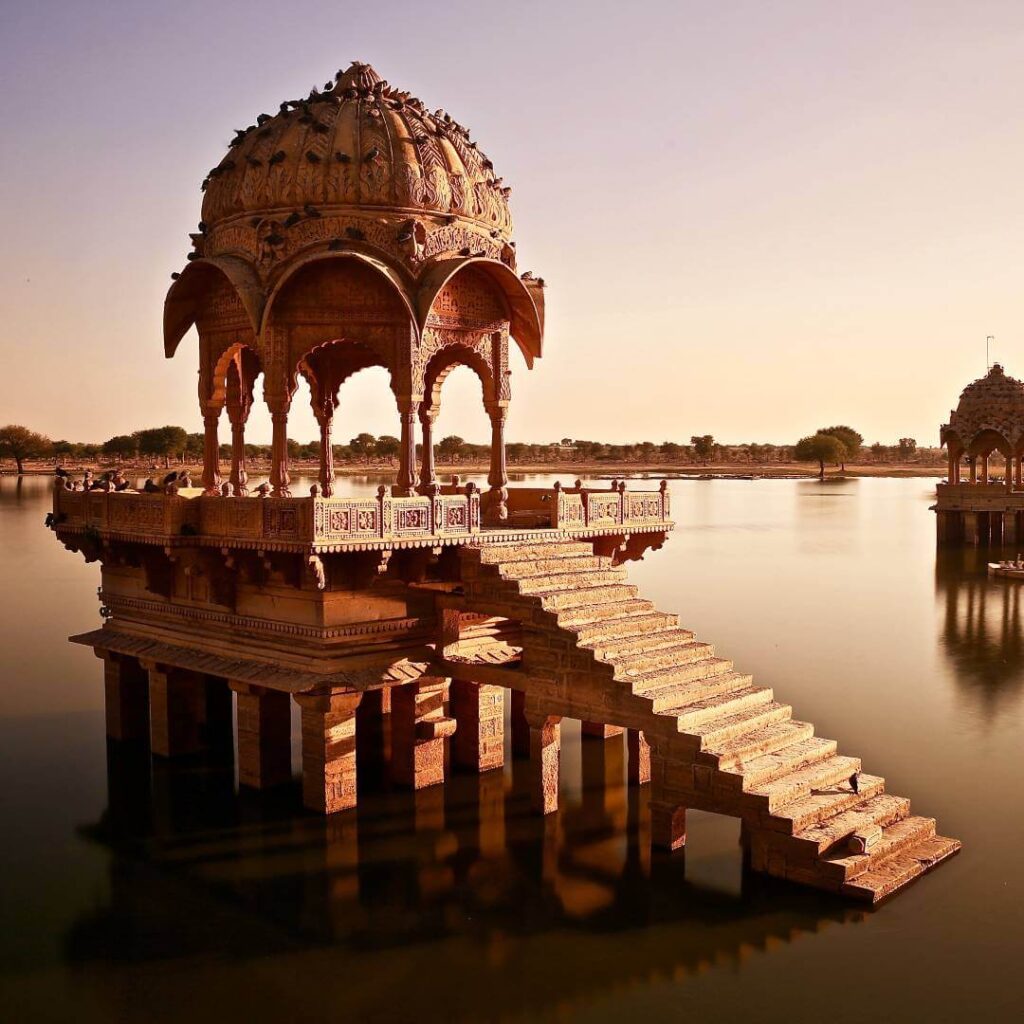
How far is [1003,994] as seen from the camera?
323 inches

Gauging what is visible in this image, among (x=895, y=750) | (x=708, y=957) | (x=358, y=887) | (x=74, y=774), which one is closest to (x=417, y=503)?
(x=358, y=887)

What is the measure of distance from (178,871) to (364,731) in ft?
9.01

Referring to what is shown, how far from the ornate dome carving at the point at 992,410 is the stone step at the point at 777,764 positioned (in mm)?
31260

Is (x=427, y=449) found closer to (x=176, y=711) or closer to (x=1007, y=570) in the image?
(x=176, y=711)

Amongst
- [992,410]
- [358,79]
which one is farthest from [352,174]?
[992,410]

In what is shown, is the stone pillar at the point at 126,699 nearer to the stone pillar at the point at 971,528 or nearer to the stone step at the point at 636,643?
the stone step at the point at 636,643

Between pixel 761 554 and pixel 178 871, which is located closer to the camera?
pixel 178 871

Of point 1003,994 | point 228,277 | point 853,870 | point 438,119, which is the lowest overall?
point 1003,994

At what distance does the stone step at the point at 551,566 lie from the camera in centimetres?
1127

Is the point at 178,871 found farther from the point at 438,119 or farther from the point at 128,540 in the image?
the point at 438,119

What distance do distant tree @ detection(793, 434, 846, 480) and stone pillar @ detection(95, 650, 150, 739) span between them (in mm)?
101504

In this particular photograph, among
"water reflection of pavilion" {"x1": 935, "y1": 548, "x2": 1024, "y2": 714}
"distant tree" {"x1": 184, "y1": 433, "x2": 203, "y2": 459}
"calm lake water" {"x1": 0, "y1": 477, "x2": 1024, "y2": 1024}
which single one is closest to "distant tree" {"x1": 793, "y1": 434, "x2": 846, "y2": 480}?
"distant tree" {"x1": 184, "y1": 433, "x2": 203, "y2": 459}

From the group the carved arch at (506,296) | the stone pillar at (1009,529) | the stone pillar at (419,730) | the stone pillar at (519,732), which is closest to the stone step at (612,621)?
the stone pillar at (419,730)

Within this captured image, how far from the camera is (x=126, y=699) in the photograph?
14383 millimetres
